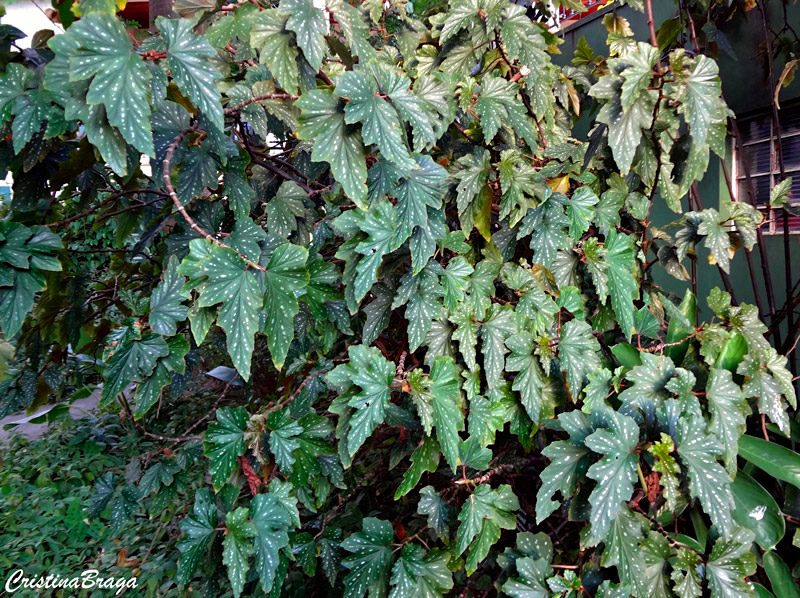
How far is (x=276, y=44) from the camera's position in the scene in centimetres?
128

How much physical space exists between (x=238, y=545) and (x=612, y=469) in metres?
0.83

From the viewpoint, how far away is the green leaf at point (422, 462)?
4.64 feet

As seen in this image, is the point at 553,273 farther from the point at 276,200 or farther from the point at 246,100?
the point at 246,100

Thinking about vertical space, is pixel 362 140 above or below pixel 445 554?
above

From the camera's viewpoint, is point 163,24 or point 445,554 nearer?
point 163,24

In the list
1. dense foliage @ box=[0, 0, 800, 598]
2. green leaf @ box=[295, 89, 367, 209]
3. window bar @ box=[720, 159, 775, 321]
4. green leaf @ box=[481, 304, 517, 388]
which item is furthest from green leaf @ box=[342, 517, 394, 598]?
window bar @ box=[720, 159, 775, 321]

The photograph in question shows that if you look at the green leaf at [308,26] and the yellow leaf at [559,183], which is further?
the yellow leaf at [559,183]

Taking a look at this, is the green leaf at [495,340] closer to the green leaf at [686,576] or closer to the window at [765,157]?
the green leaf at [686,576]

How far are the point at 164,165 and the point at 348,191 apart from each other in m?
0.39

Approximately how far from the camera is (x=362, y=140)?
1.24 m

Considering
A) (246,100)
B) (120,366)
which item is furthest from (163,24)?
(120,366)

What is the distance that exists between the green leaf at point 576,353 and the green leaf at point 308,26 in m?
0.91

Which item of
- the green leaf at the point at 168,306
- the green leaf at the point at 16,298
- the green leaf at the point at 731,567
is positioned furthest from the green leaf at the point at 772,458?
the green leaf at the point at 16,298

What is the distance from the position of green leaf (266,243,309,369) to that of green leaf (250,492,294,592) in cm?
37
